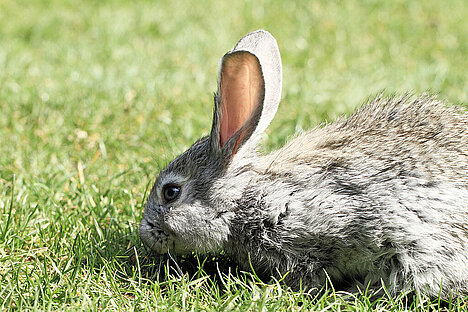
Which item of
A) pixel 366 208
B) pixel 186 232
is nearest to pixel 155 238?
pixel 186 232

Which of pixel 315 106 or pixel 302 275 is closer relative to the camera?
pixel 302 275

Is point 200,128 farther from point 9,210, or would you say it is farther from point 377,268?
point 377,268

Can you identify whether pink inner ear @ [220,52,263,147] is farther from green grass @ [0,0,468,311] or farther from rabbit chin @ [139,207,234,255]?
green grass @ [0,0,468,311]

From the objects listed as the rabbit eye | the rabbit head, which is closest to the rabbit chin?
the rabbit head

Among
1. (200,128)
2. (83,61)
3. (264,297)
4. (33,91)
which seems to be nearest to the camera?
(264,297)

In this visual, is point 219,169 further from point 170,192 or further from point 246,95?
point 246,95

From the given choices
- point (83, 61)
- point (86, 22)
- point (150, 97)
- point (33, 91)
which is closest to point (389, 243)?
point (150, 97)

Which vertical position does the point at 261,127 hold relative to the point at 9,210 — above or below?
above

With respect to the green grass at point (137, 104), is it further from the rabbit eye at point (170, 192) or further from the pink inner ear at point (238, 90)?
the pink inner ear at point (238, 90)

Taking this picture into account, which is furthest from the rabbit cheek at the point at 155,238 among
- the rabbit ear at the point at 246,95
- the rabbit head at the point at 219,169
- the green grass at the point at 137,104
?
the rabbit ear at the point at 246,95
